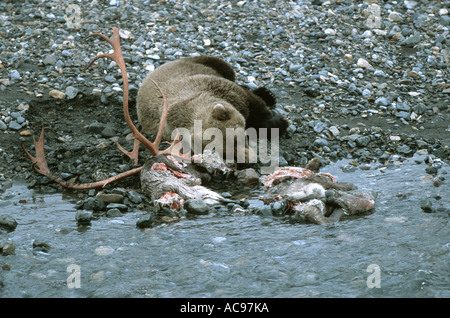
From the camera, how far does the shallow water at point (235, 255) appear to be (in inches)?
147

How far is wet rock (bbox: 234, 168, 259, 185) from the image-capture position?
601 cm

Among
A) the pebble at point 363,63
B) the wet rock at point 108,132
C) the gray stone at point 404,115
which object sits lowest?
the wet rock at point 108,132

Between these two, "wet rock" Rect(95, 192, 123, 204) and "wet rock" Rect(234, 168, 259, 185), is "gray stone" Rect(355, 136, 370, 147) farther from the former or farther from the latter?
"wet rock" Rect(95, 192, 123, 204)

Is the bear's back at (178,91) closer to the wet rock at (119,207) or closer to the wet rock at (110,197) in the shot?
the wet rock at (110,197)

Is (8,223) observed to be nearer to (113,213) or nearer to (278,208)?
(113,213)

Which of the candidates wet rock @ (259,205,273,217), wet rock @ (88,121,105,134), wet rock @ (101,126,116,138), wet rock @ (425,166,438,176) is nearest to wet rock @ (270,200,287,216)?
wet rock @ (259,205,273,217)

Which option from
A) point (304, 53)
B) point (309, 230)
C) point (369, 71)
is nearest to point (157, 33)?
point (304, 53)

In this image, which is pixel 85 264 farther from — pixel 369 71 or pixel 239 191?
pixel 369 71

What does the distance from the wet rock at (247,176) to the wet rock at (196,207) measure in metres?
0.87

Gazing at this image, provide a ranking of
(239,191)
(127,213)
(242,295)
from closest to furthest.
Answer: (242,295) → (127,213) → (239,191)

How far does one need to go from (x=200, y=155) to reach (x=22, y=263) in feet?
7.94

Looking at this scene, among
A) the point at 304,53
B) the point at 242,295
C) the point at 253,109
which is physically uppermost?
the point at 304,53

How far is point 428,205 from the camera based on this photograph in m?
4.91

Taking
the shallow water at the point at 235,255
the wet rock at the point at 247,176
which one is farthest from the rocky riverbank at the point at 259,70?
the shallow water at the point at 235,255
